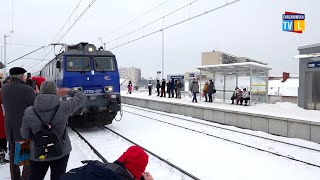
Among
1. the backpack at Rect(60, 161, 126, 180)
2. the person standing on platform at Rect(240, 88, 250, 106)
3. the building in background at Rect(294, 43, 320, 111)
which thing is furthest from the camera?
the person standing on platform at Rect(240, 88, 250, 106)

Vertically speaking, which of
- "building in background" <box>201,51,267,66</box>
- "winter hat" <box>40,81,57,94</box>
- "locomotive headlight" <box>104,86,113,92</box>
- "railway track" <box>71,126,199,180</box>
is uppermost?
"building in background" <box>201,51,267,66</box>

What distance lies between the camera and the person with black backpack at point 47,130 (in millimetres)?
3549

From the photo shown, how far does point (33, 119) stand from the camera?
354 centimetres

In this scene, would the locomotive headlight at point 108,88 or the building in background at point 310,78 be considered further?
the building in background at point 310,78

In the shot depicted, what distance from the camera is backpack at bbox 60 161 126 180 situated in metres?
1.95

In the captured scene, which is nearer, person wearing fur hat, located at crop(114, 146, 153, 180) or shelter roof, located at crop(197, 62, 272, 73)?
person wearing fur hat, located at crop(114, 146, 153, 180)

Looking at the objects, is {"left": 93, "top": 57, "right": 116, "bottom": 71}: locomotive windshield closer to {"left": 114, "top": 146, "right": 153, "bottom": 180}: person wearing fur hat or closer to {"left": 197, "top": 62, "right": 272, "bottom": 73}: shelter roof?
{"left": 197, "top": 62, "right": 272, "bottom": 73}: shelter roof

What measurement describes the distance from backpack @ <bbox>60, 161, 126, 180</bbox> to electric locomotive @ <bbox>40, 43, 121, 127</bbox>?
9509 mm

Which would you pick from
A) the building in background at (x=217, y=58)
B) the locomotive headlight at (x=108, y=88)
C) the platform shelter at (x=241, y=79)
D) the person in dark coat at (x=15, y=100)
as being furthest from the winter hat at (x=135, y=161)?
the building in background at (x=217, y=58)

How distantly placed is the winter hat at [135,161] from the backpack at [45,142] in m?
1.72

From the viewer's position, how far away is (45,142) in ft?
11.7

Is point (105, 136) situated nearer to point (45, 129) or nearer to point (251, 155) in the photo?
point (251, 155)

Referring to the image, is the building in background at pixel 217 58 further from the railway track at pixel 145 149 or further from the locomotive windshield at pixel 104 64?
the railway track at pixel 145 149

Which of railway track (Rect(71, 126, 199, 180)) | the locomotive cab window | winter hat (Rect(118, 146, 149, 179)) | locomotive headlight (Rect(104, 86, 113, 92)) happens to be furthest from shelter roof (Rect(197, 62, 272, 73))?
winter hat (Rect(118, 146, 149, 179))
